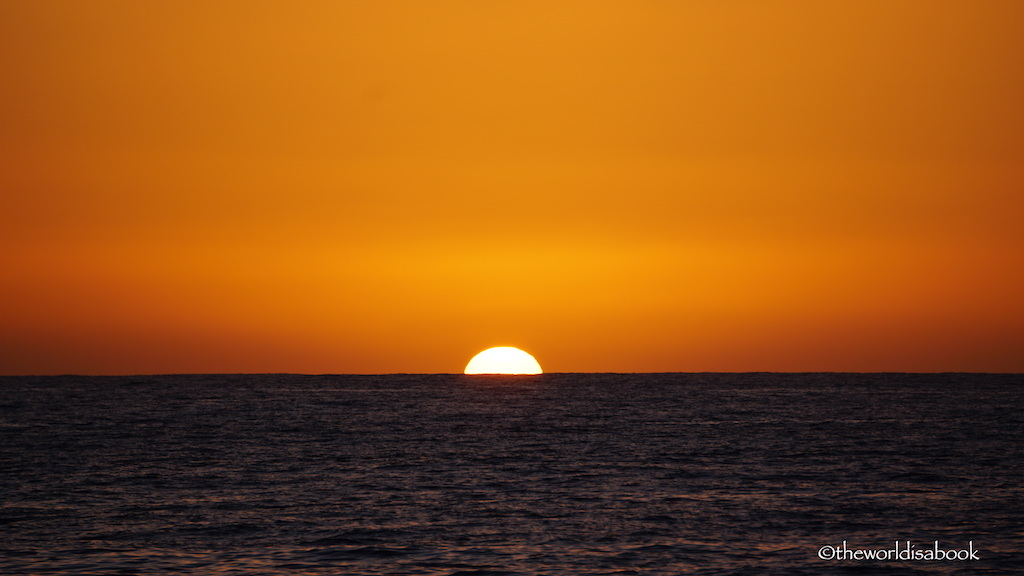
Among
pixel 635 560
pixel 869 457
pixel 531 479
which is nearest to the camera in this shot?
pixel 635 560

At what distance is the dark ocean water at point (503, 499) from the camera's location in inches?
1118

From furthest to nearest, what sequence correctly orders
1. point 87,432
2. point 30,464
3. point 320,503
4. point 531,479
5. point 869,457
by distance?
1. point 87,432
2. point 869,457
3. point 30,464
4. point 531,479
5. point 320,503

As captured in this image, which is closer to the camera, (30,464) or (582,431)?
(30,464)

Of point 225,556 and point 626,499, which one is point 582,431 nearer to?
point 626,499

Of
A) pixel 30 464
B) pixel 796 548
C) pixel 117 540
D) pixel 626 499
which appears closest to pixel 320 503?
pixel 117 540

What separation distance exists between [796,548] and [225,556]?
1671cm

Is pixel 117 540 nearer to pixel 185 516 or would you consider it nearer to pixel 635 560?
pixel 185 516

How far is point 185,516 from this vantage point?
35.6 m

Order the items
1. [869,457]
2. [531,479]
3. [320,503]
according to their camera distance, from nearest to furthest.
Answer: [320,503], [531,479], [869,457]

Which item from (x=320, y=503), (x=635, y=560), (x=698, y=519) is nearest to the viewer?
(x=635, y=560)

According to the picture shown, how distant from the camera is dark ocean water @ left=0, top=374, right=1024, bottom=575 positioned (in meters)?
28.4

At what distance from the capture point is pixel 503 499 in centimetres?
3972

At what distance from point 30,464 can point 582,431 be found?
40.3 m

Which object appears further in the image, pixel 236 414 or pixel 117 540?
pixel 236 414
